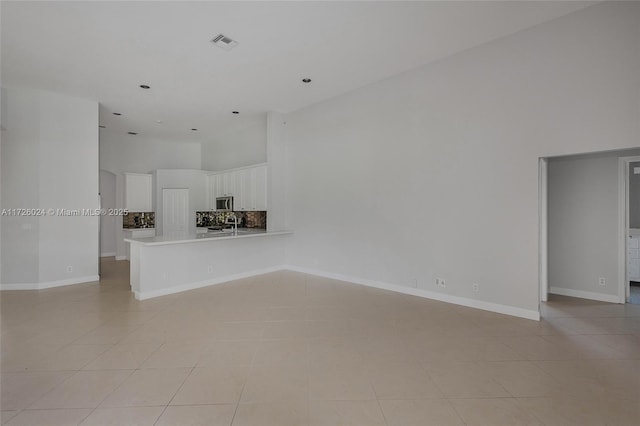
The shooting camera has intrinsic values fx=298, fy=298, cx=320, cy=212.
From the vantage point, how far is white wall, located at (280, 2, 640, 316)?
3.35m

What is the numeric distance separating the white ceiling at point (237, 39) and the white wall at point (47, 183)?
47 centimetres

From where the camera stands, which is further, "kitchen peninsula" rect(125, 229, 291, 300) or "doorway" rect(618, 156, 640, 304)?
"kitchen peninsula" rect(125, 229, 291, 300)

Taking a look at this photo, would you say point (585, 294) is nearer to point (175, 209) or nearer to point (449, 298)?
point (449, 298)

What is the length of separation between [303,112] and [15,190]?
18.3ft

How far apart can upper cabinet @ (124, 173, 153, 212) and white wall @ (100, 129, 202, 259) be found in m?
0.18

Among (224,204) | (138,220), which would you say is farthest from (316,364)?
(138,220)

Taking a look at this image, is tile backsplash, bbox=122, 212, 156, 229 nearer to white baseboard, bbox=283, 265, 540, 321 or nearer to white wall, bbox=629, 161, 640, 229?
white baseboard, bbox=283, 265, 540, 321

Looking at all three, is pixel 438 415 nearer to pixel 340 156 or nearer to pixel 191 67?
pixel 340 156

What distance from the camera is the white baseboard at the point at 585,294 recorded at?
4.45 metres

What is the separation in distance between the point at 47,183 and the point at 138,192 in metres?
3.49

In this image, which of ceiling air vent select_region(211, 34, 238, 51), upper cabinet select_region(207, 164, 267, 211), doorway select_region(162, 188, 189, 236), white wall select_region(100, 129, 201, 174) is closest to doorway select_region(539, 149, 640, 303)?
ceiling air vent select_region(211, 34, 238, 51)

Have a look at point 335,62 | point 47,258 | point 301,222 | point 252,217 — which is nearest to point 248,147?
point 252,217

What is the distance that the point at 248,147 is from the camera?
8219mm

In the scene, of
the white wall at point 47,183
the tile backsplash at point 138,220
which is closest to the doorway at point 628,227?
the white wall at point 47,183
